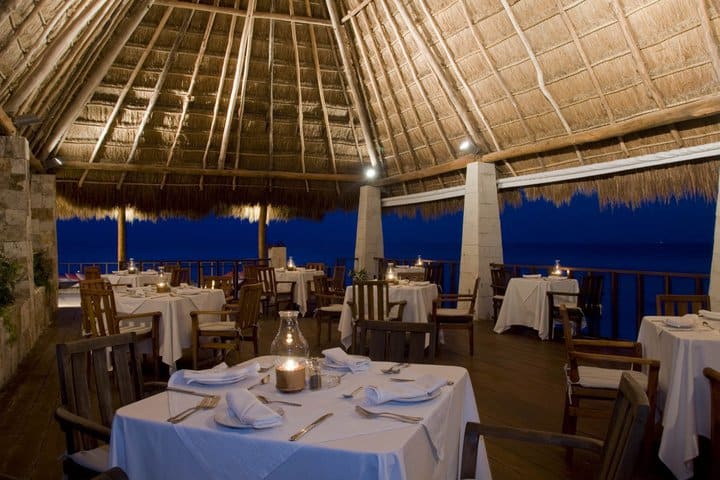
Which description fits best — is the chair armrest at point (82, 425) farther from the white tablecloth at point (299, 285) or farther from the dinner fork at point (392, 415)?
the white tablecloth at point (299, 285)

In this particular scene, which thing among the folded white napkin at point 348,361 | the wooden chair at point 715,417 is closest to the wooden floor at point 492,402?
the wooden chair at point 715,417

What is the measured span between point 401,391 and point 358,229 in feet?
32.3

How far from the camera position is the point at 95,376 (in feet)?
7.31

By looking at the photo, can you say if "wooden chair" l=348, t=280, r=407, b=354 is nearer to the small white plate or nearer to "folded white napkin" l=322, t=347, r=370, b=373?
"folded white napkin" l=322, t=347, r=370, b=373

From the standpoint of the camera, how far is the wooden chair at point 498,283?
789 centimetres

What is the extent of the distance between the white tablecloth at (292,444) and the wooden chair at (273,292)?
6587 mm

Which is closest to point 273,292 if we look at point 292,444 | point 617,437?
point 292,444

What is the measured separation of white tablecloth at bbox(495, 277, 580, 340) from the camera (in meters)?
6.96

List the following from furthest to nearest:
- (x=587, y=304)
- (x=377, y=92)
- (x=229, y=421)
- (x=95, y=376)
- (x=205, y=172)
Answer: (x=205, y=172), (x=377, y=92), (x=587, y=304), (x=95, y=376), (x=229, y=421)

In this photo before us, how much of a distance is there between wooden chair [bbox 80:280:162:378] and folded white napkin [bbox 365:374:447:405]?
3073 mm

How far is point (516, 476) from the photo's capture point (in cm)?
296

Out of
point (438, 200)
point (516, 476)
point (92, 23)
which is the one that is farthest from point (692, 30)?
point (92, 23)

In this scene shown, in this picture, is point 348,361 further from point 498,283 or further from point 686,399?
point 498,283

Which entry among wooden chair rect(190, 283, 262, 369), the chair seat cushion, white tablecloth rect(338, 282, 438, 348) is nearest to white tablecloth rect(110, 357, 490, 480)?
the chair seat cushion
